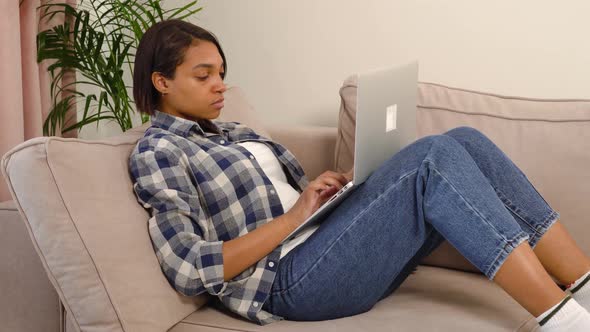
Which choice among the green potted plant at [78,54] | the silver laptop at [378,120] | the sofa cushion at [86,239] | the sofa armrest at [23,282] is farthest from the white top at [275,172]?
the green potted plant at [78,54]

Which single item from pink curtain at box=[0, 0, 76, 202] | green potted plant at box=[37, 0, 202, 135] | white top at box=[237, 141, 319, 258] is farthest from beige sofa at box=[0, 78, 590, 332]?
green potted plant at box=[37, 0, 202, 135]

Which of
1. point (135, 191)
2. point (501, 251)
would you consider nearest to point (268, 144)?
point (135, 191)

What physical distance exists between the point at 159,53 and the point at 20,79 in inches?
26.4

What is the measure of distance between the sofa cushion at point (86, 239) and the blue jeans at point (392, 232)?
250 millimetres

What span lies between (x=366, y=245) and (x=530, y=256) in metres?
0.30

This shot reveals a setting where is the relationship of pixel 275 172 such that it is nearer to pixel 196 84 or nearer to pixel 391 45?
pixel 196 84

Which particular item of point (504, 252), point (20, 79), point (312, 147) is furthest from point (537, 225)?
point (20, 79)

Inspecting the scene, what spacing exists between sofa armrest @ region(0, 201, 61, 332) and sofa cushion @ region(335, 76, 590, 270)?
2.79 feet

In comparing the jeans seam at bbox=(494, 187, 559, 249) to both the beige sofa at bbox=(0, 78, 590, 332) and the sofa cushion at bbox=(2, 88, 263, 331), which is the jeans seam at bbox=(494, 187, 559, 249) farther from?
the sofa cushion at bbox=(2, 88, 263, 331)

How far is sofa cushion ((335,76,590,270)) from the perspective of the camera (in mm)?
1945

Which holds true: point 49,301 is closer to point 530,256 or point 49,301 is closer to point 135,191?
point 135,191

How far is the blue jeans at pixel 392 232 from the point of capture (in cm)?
148

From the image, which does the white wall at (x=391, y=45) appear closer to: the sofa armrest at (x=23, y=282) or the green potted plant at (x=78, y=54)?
the green potted plant at (x=78, y=54)

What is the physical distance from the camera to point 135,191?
1634 mm
